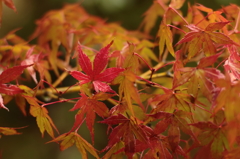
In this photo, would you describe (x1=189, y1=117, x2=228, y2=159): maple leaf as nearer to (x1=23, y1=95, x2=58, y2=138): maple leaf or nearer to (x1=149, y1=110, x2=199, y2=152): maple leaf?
(x1=149, y1=110, x2=199, y2=152): maple leaf

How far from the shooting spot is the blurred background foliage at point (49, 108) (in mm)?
1624

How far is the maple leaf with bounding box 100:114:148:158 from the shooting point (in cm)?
46

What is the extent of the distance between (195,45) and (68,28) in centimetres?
46

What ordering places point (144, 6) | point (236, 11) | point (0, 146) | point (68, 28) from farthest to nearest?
point (144, 6) < point (0, 146) < point (68, 28) < point (236, 11)

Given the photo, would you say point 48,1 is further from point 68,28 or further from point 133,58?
point 133,58

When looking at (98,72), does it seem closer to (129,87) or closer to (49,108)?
(129,87)

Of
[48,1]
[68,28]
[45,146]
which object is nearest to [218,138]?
[68,28]

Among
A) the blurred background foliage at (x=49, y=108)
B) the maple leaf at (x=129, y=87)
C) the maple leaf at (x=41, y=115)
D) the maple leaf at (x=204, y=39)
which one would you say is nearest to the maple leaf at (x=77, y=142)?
the maple leaf at (x=41, y=115)

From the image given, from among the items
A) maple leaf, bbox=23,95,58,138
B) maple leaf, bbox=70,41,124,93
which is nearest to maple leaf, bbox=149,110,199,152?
maple leaf, bbox=70,41,124,93

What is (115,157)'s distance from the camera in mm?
519

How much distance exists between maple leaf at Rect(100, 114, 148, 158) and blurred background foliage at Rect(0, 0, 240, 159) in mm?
1146

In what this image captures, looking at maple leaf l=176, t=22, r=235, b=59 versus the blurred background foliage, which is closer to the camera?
maple leaf l=176, t=22, r=235, b=59

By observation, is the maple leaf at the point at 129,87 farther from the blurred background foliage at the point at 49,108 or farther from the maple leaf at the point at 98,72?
the blurred background foliage at the point at 49,108

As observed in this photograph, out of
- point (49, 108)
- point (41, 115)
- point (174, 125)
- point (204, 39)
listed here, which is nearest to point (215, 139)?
point (174, 125)
